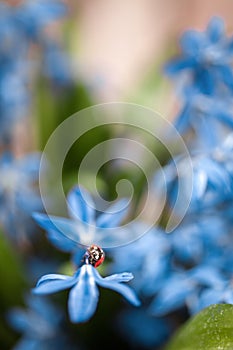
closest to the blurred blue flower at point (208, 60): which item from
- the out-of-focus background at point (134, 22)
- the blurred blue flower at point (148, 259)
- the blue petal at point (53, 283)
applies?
the blurred blue flower at point (148, 259)

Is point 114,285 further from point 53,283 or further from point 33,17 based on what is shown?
point 33,17

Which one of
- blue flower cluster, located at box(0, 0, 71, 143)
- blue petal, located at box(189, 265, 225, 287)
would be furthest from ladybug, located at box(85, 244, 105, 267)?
blue flower cluster, located at box(0, 0, 71, 143)

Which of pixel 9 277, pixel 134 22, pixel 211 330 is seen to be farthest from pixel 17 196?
pixel 134 22

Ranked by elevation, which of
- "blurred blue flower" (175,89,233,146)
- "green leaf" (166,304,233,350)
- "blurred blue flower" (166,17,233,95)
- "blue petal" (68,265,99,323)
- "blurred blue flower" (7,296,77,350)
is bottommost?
"green leaf" (166,304,233,350)

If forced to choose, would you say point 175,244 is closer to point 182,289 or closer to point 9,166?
point 182,289

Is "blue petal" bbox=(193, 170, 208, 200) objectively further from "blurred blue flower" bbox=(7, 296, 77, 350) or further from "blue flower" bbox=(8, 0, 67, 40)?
"blue flower" bbox=(8, 0, 67, 40)

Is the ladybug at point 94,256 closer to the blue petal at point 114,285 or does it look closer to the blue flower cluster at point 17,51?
the blue petal at point 114,285
